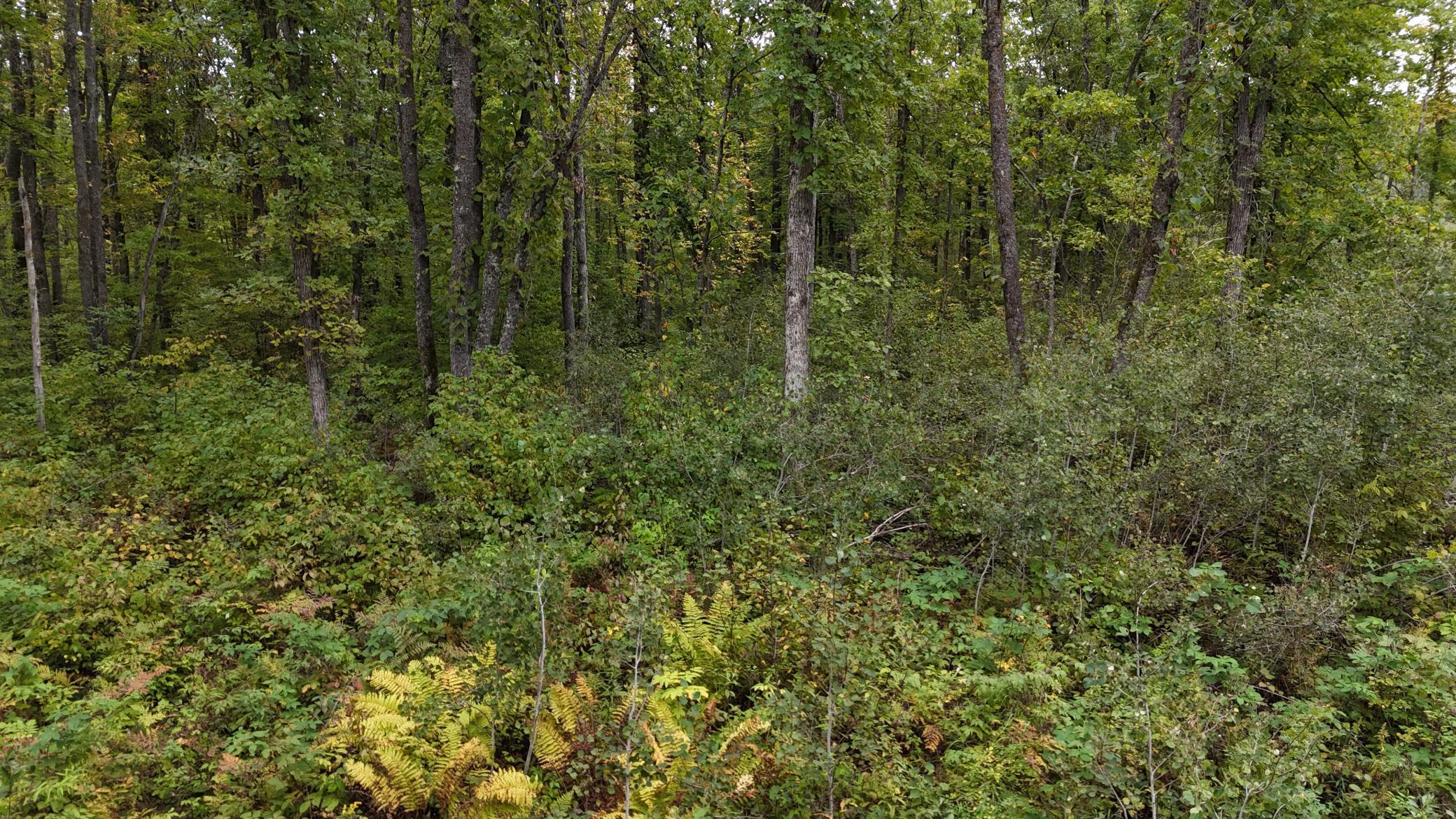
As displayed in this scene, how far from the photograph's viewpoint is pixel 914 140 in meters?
24.1

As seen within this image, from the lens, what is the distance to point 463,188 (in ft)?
34.9

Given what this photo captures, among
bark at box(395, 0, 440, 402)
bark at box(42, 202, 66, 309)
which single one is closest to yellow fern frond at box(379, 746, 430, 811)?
bark at box(395, 0, 440, 402)

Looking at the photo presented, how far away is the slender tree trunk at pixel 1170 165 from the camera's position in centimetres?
1005

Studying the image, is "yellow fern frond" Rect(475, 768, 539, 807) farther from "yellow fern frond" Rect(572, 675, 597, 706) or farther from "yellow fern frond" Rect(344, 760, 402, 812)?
"yellow fern frond" Rect(572, 675, 597, 706)

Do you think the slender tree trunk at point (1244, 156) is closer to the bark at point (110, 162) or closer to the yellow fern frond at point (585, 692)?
the yellow fern frond at point (585, 692)

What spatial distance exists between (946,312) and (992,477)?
48.7 feet

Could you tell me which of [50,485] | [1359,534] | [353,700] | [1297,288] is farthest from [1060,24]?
[50,485]

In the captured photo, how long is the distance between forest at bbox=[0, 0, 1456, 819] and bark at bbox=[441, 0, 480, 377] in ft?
0.38

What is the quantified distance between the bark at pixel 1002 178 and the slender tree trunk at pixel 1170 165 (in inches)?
60.9

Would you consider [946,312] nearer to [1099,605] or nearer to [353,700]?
[1099,605]

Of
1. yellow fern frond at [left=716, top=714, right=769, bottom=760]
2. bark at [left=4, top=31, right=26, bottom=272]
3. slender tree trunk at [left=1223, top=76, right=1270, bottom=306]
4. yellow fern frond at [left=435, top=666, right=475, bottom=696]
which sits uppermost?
bark at [left=4, top=31, right=26, bottom=272]

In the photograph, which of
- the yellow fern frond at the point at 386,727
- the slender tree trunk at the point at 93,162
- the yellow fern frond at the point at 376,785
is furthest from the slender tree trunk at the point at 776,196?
the yellow fern frond at the point at 376,785

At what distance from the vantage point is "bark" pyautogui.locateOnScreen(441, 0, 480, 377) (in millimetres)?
10219

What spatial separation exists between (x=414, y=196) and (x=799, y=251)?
6.83m
